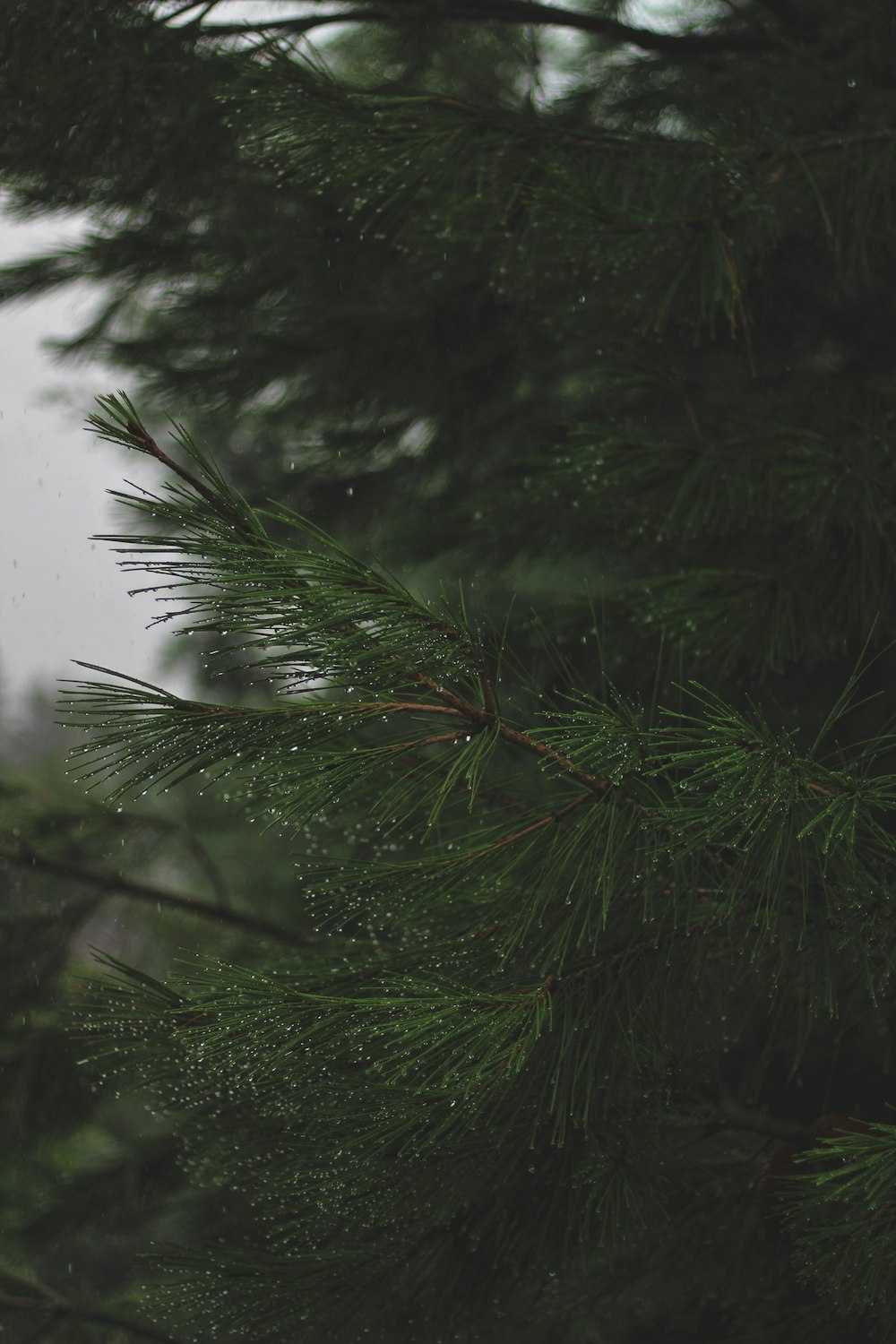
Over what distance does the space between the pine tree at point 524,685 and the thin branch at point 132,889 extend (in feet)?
0.26

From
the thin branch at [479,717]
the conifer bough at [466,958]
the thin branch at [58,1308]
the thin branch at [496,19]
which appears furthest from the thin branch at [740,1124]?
the thin branch at [496,19]

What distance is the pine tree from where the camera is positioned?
93cm

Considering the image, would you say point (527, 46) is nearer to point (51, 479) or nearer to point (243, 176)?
point (243, 176)

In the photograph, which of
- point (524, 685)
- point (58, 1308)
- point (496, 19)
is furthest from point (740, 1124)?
point (496, 19)

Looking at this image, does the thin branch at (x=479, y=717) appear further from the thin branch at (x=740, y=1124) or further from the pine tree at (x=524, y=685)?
the thin branch at (x=740, y=1124)

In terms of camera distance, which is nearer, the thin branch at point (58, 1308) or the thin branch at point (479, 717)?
the thin branch at point (479, 717)

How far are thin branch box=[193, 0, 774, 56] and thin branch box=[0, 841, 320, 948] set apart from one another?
1450 mm

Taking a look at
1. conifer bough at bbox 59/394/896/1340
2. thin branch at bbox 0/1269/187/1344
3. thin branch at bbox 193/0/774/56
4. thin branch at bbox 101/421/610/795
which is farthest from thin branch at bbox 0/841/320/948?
thin branch at bbox 193/0/774/56

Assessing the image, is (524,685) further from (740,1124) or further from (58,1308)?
(58,1308)

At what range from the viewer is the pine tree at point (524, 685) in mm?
927

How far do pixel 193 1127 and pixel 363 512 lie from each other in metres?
1.65

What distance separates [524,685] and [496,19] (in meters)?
1.49

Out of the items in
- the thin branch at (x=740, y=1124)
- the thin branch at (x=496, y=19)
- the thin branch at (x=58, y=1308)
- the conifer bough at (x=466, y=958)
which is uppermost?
the thin branch at (x=496, y=19)

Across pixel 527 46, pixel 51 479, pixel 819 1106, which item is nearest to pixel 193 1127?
pixel 819 1106
